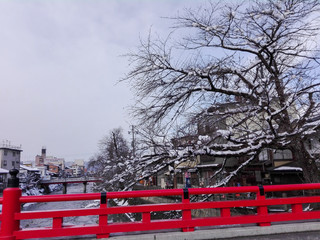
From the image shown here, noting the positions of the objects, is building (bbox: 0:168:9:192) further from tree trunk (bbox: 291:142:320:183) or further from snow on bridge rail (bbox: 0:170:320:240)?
tree trunk (bbox: 291:142:320:183)

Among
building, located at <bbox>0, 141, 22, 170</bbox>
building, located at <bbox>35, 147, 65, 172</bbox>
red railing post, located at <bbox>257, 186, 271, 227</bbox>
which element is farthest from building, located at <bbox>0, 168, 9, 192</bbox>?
building, located at <bbox>35, 147, 65, 172</bbox>

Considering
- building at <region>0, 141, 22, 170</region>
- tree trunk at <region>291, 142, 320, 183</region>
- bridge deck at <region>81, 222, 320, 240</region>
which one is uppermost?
building at <region>0, 141, 22, 170</region>

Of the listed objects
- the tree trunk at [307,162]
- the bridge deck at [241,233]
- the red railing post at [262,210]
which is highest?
the tree trunk at [307,162]

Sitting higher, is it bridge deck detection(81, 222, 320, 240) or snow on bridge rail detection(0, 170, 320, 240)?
snow on bridge rail detection(0, 170, 320, 240)

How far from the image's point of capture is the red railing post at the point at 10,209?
3.37 m

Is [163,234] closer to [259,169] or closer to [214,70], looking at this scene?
[214,70]

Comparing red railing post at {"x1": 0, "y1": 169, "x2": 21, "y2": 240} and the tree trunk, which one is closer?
red railing post at {"x1": 0, "y1": 169, "x2": 21, "y2": 240}

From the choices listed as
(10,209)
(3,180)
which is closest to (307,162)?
(10,209)

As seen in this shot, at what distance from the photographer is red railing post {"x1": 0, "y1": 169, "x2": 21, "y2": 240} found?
3.37 m

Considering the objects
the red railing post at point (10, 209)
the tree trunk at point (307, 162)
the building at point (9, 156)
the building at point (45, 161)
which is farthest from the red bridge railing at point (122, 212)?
the building at point (45, 161)

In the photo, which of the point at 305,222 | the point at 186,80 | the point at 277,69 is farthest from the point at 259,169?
the point at 305,222

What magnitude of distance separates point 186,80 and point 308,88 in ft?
11.6

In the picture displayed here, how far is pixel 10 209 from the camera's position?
3.42 m

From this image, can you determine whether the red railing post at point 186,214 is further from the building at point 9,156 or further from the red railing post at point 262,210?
the building at point 9,156
